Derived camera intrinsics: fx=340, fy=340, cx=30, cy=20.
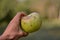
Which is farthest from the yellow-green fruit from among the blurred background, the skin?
the blurred background

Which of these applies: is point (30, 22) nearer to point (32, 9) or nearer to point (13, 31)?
point (13, 31)

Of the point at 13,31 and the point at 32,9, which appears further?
the point at 32,9

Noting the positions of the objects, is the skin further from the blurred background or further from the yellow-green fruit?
the blurred background

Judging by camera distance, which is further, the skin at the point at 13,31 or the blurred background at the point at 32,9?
the blurred background at the point at 32,9

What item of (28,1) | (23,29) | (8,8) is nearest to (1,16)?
(8,8)

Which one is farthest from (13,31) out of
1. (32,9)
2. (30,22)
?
(32,9)

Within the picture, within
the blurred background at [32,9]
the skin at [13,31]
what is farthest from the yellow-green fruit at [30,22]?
the blurred background at [32,9]

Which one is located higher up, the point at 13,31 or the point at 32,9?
the point at 13,31

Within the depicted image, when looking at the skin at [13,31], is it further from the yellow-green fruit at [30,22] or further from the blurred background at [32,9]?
the blurred background at [32,9]
